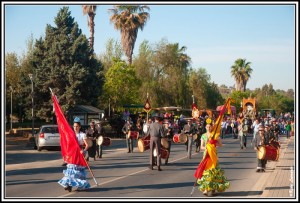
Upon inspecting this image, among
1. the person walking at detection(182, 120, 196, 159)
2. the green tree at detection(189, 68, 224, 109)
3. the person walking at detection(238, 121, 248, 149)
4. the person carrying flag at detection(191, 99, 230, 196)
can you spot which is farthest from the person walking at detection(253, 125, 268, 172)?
the green tree at detection(189, 68, 224, 109)

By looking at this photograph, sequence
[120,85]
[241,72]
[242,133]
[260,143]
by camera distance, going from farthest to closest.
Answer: [241,72], [120,85], [242,133], [260,143]

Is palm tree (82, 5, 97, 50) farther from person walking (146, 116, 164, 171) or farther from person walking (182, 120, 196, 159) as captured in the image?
person walking (146, 116, 164, 171)

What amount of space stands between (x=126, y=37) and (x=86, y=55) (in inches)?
579

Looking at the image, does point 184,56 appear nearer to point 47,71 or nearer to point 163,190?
point 47,71

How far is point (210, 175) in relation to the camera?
1164 cm

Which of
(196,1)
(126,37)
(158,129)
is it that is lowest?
(158,129)

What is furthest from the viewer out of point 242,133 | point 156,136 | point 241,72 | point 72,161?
point 241,72

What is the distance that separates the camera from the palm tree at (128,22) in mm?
60125

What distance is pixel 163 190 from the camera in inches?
502

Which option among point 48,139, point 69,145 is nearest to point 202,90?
point 48,139

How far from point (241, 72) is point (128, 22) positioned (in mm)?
42581

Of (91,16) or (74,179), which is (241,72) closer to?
(91,16)

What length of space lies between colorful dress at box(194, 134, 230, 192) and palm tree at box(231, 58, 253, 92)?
8718 cm

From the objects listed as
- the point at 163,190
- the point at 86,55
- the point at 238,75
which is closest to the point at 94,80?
the point at 86,55
